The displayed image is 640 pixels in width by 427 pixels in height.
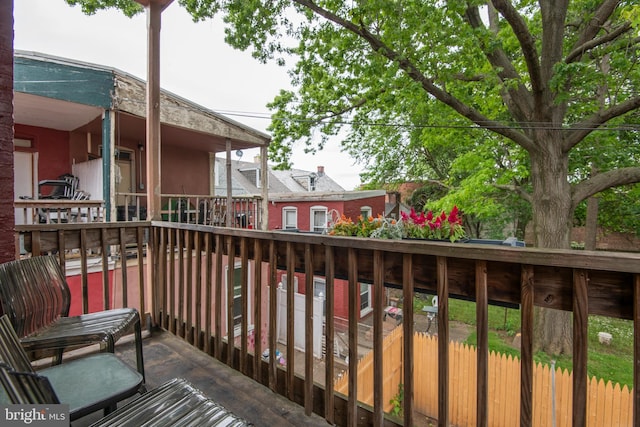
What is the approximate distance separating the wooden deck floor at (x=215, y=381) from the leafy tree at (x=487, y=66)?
18.4 ft

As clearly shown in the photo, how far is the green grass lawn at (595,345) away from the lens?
663 cm

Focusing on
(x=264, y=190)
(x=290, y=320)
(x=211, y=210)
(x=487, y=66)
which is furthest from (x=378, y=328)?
(x=487, y=66)

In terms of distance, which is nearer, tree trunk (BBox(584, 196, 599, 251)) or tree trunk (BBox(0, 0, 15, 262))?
tree trunk (BBox(0, 0, 15, 262))

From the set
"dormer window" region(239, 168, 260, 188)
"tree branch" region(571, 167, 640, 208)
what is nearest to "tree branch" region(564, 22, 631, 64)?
"tree branch" region(571, 167, 640, 208)

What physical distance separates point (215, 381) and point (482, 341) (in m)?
1.53

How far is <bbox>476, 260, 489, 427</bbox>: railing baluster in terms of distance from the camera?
107 centimetres

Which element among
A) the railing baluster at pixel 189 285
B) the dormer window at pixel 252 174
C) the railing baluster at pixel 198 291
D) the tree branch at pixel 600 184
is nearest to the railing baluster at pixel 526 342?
the railing baluster at pixel 198 291

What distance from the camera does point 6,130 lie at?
4.57 feet

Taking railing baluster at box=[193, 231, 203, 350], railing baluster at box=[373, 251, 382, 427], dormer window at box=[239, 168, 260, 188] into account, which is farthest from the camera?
dormer window at box=[239, 168, 260, 188]

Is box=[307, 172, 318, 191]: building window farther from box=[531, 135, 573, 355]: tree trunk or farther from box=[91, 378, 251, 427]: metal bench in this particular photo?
box=[91, 378, 251, 427]: metal bench

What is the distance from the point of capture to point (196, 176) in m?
8.96

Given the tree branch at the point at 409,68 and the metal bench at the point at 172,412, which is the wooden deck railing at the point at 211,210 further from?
the metal bench at the point at 172,412

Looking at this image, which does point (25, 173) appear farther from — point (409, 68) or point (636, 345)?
point (636, 345)

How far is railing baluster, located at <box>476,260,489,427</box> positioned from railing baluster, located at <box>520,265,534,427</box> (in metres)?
0.11
